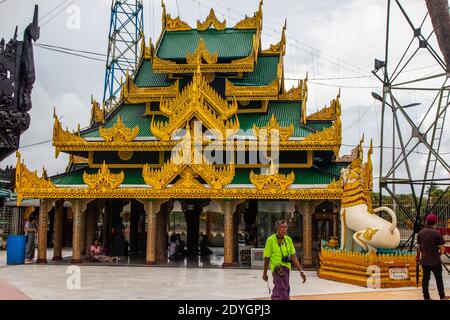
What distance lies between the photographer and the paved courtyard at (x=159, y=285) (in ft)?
43.2

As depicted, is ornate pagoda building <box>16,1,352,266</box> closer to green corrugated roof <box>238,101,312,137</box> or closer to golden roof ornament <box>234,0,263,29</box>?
green corrugated roof <box>238,101,312,137</box>

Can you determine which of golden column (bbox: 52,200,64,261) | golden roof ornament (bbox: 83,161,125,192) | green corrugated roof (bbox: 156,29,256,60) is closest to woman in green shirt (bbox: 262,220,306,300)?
golden roof ornament (bbox: 83,161,125,192)

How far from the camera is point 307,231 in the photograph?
20781 mm

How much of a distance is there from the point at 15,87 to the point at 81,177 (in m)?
16.5

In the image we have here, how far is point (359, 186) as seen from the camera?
1716 cm

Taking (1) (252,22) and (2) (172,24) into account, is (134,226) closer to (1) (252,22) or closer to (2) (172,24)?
(2) (172,24)

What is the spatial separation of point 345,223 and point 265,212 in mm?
7068

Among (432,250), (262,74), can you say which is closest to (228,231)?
(262,74)

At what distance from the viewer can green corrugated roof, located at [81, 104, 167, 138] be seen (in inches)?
923

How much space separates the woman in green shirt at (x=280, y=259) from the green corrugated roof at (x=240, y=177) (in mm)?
12264

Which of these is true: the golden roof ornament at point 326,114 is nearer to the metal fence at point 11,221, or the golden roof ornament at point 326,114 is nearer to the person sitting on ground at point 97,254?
the person sitting on ground at point 97,254
